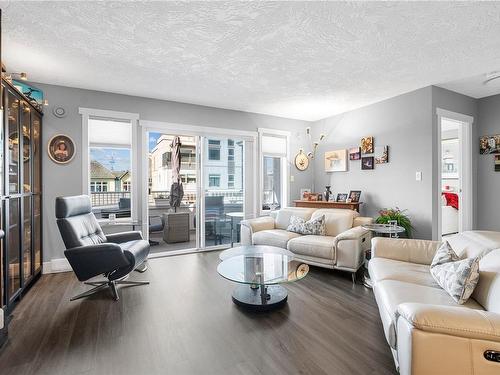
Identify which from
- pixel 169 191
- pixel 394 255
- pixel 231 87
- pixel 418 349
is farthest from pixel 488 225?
pixel 169 191

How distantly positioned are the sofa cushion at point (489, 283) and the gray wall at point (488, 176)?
3.02m

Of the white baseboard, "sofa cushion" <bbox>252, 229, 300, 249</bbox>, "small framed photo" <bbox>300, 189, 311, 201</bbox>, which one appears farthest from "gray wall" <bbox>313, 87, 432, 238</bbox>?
the white baseboard

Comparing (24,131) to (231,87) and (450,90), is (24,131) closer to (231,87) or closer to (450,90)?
(231,87)

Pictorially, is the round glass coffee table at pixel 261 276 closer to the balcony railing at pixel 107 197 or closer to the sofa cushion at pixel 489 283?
the sofa cushion at pixel 489 283

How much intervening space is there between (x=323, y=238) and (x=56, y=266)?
3582 mm

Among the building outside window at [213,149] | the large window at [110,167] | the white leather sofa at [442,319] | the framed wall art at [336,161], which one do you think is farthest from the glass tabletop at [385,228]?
the large window at [110,167]

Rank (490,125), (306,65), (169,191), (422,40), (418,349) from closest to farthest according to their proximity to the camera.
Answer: (418,349), (422,40), (306,65), (490,125), (169,191)

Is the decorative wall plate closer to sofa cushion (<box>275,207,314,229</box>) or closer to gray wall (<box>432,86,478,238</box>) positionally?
sofa cushion (<box>275,207,314,229</box>)

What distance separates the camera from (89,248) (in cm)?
259

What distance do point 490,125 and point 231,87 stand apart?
398 cm

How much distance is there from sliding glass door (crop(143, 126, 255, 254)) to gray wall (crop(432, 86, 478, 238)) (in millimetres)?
2804

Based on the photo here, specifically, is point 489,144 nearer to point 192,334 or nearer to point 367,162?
point 367,162

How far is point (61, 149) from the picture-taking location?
3590mm

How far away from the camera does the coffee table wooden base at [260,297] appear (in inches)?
94.8
